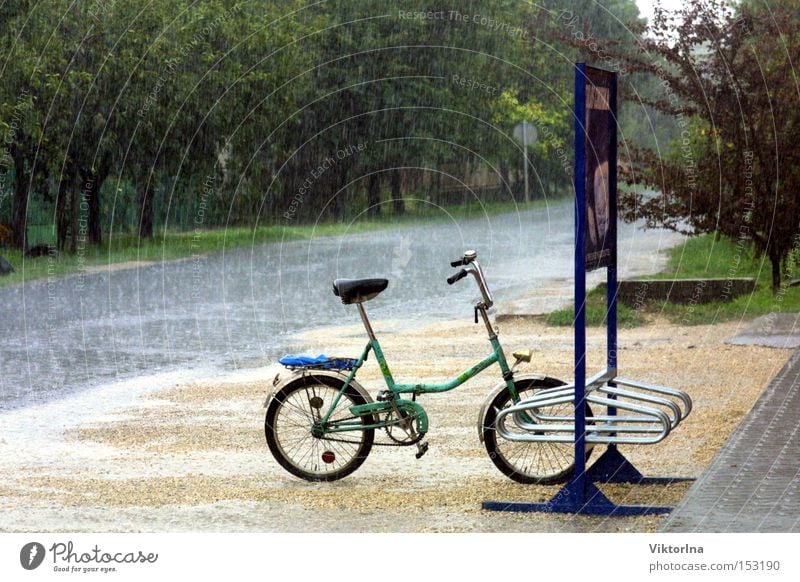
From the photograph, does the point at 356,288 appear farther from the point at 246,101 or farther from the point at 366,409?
the point at 246,101

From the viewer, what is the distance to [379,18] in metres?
24.9

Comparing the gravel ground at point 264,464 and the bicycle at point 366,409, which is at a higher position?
the bicycle at point 366,409

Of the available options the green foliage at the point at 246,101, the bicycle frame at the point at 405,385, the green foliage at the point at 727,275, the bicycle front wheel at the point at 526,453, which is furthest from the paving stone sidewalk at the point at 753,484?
the green foliage at the point at 246,101

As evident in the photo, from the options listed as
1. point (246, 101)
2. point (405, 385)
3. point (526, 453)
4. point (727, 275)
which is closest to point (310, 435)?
point (405, 385)

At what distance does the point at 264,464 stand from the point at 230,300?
10.3 meters

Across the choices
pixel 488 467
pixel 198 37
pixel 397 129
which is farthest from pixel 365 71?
pixel 488 467

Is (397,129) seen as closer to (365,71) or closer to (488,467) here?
(365,71)

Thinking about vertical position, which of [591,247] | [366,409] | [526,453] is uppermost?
[591,247]

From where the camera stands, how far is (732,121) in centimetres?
1561

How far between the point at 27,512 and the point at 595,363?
640 cm

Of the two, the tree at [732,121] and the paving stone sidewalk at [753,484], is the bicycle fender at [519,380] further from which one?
the tree at [732,121]

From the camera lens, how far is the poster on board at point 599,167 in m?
5.96

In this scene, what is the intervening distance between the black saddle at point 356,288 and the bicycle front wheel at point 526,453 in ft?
2.58

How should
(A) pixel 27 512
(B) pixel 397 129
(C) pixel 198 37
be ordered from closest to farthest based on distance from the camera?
(A) pixel 27 512
(C) pixel 198 37
(B) pixel 397 129
